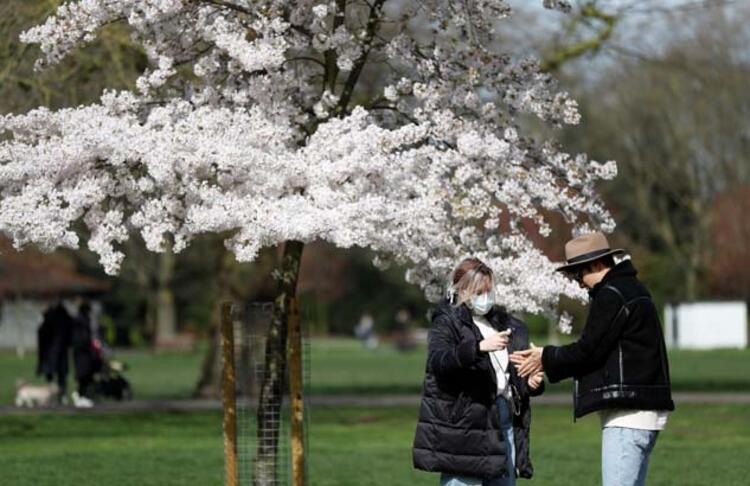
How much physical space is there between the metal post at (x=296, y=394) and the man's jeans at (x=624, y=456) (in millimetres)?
3381

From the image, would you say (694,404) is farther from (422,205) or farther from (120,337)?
(120,337)

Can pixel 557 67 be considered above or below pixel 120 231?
above

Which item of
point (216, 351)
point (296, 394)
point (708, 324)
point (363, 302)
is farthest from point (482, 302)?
point (363, 302)

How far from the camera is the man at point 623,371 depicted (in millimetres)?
8398

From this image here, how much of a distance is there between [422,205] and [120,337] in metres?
73.0

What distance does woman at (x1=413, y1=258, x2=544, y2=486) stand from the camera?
877cm

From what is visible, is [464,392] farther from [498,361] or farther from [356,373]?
[356,373]

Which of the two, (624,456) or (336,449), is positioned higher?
(624,456)

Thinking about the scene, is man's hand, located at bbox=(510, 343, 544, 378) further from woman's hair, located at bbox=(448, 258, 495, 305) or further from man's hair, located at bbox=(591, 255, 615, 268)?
man's hair, located at bbox=(591, 255, 615, 268)

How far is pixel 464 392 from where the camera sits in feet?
29.1

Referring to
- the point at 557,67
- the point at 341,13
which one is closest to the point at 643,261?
the point at 557,67

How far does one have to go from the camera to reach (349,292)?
91.1 m

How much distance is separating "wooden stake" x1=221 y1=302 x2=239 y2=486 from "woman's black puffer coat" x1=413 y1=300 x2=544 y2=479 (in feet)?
8.89

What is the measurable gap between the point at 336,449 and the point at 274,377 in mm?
8510
